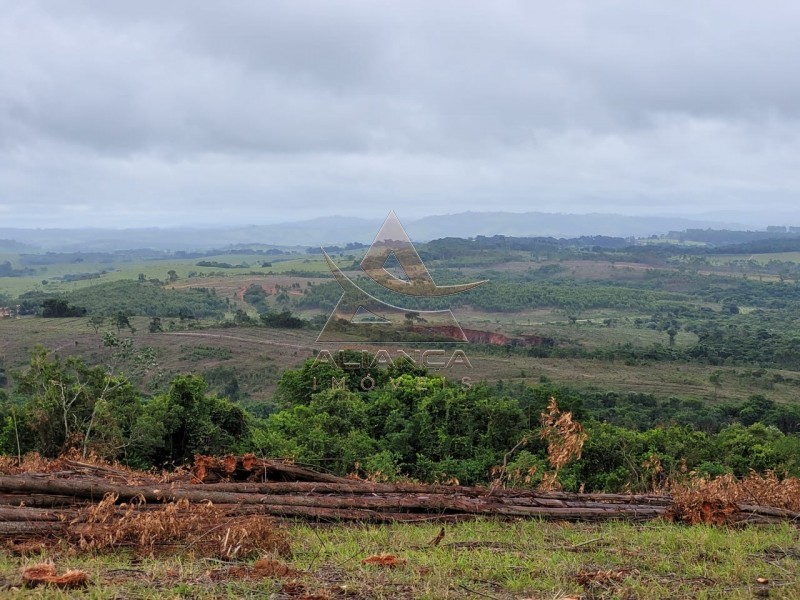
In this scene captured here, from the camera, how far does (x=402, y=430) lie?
68.4ft

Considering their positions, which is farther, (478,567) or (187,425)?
(187,425)

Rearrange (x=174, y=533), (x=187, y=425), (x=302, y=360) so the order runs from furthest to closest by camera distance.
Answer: (x=302, y=360)
(x=187, y=425)
(x=174, y=533)

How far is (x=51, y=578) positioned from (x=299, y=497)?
8.16 feet

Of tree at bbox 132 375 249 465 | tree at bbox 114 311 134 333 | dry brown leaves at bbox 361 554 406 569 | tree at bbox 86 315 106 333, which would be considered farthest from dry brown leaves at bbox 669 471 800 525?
tree at bbox 114 311 134 333

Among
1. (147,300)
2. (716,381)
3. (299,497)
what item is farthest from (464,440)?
(147,300)

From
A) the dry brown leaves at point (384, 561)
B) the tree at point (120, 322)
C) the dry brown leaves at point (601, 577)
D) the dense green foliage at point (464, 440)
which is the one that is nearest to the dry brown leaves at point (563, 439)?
the dry brown leaves at point (601, 577)

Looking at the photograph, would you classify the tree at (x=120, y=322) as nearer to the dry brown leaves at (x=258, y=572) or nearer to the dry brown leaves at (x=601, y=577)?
the dry brown leaves at (x=258, y=572)

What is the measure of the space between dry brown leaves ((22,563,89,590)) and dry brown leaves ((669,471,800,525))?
17.1ft

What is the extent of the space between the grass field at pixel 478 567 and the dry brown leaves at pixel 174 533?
0.41 ft

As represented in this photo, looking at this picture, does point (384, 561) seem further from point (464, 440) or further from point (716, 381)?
point (716, 381)

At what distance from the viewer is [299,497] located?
6512 mm

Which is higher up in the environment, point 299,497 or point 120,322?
point 299,497

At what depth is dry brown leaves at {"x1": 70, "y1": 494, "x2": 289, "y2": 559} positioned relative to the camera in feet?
17.2

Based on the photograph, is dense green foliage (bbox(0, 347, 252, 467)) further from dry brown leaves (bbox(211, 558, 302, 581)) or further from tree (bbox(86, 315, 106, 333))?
tree (bbox(86, 315, 106, 333))
